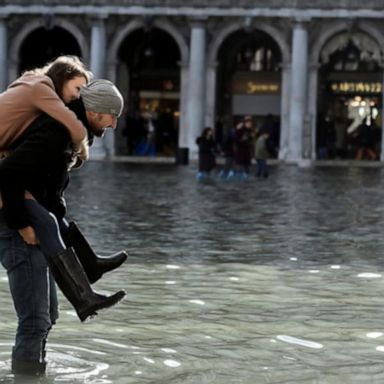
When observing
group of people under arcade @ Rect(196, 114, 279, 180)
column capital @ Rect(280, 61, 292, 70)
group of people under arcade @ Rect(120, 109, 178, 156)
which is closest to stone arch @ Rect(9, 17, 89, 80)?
group of people under arcade @ Rect(120, 109, 178, 156)

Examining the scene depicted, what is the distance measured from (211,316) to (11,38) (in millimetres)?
41955

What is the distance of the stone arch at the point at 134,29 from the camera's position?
161 feet

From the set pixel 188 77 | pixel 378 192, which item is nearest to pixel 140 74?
pixel 188 77

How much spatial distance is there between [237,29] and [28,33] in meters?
8.19

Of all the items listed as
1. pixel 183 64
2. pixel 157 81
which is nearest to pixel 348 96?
pixel 183 64

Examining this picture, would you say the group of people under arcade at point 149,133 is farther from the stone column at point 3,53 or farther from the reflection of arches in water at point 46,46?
the stone column at point 3,53

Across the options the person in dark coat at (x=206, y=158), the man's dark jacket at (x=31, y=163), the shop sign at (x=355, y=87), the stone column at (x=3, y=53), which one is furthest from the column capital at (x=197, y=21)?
the man's dark jacket at (x=31, y=163)

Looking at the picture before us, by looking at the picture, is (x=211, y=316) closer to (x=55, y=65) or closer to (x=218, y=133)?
(x=55, y=65)

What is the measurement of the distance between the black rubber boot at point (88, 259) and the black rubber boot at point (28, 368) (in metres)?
0.52

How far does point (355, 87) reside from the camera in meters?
51.4

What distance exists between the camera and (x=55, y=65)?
6457 mm

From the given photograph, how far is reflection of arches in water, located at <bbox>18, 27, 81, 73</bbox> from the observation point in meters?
51.9

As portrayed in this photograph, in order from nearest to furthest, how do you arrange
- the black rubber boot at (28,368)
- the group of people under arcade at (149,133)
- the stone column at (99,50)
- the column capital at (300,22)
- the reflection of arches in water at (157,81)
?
1. the black rubber boot at (28,368)
2. the column capital at (300,22)
3. the stone column at (99,50)
4. the group of people under arcade at (149,133)
5. the reflection of arches in water at (157,81)

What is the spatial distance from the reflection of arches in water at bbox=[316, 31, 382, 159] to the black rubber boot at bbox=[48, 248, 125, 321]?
43772 millimetres
